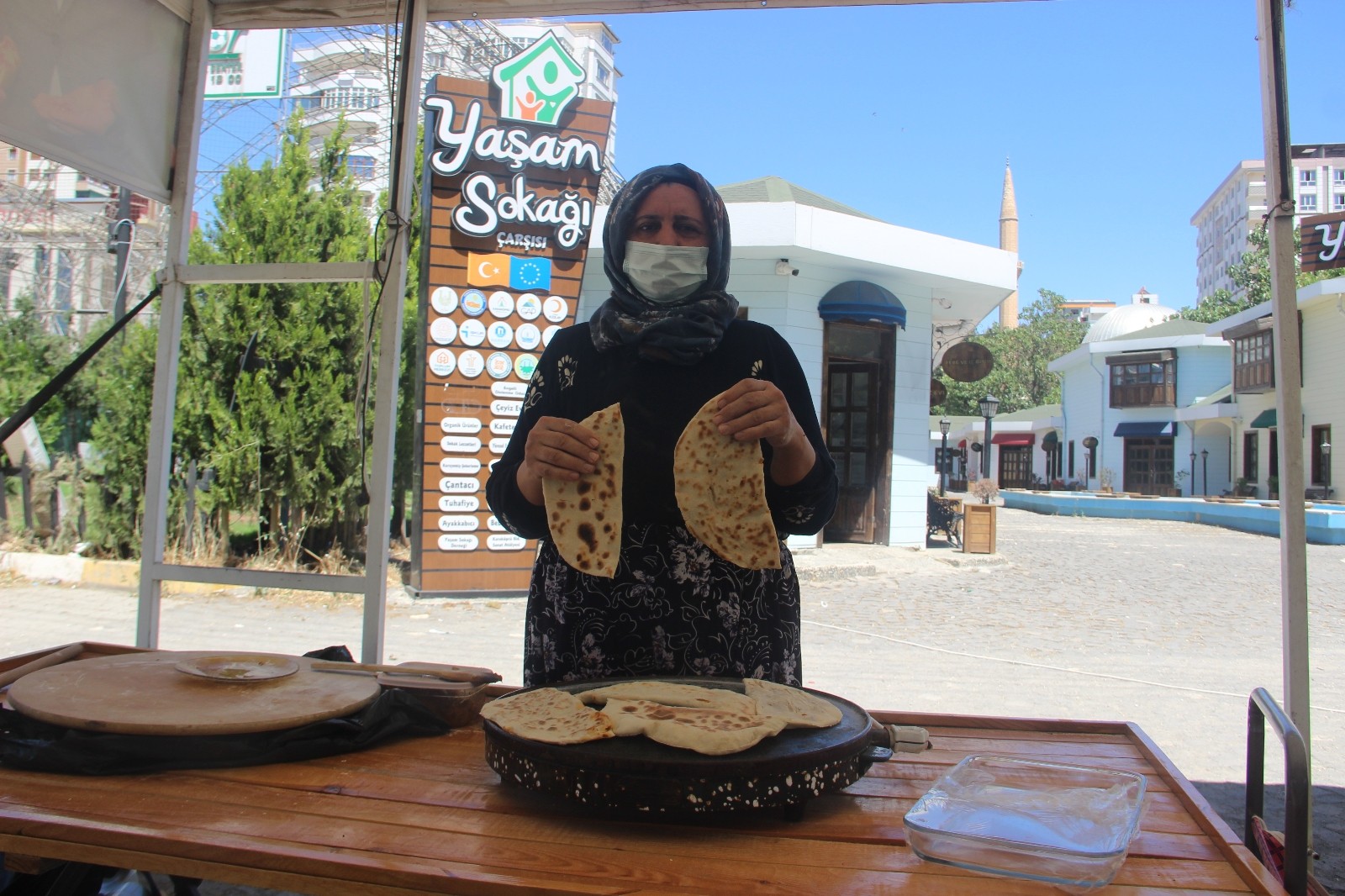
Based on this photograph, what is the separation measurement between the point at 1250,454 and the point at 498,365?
31.4 meters

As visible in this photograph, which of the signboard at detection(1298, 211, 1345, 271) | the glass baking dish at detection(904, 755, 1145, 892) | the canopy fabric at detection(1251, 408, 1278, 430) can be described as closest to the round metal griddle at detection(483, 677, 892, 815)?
the glass baking dish at detection(904, 755, 1145, 892)

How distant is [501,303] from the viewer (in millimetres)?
8352

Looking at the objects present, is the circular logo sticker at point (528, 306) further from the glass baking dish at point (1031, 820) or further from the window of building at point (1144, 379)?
the window of building at point (1144, 379)

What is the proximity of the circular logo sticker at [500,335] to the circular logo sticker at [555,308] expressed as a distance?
0.41 m

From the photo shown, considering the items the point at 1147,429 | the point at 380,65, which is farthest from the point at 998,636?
the point at 1147,429

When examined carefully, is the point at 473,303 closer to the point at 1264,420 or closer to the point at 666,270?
the point at 666,270

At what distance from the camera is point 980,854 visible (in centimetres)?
102

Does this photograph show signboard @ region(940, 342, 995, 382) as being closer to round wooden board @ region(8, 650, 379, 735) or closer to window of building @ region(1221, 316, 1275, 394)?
round wooden board @ region(8, 650, 379, 735)

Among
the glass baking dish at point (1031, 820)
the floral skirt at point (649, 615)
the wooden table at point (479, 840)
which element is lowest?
the wooden table at point (479, 840)

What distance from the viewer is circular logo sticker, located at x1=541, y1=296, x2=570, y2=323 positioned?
28.0 ft

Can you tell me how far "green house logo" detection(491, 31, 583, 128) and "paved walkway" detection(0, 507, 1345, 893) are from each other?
4.85 m

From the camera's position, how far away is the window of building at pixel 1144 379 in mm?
34125

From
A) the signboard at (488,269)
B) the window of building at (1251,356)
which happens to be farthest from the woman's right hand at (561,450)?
the window of building at (1251,356)

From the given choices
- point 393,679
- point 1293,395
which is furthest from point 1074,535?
point 393,679
